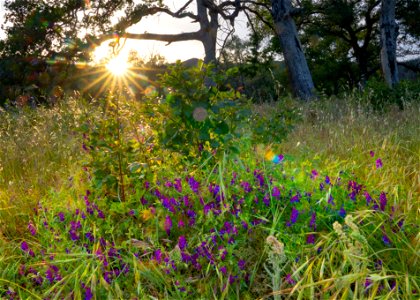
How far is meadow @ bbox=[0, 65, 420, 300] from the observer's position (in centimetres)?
225

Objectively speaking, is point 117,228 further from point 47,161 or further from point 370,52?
point 370,52

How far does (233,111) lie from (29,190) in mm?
2013

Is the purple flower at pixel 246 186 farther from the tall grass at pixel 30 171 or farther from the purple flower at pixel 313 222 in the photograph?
the tall grass at pixel 30 171

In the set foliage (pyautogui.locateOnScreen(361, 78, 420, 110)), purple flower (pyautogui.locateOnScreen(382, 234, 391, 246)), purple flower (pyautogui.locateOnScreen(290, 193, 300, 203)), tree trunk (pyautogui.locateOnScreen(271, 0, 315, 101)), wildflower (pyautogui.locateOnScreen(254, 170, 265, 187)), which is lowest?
purple flower (pyautogui.locateOnScreen(382, 234, 391, 246))

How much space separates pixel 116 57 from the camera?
3.00 metres

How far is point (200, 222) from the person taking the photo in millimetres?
2664

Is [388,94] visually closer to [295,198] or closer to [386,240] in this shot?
[295,198]

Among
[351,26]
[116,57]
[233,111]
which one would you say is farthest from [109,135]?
[351,26]

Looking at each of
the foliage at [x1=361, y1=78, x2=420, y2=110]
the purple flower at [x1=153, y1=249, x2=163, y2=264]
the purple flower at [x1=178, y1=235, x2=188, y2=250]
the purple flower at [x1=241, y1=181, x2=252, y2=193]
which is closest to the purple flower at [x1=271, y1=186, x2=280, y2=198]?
the purple flower at [x1=241, y1=181, x2=252, y2=193]

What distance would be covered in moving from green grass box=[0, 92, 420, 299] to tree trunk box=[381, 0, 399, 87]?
9537mm

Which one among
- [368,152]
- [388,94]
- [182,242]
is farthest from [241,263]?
[388,94]

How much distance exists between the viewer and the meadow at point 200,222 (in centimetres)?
225

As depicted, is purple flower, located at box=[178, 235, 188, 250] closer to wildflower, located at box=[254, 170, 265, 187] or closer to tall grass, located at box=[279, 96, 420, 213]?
wildflower, located at box=[254, 170, 265, 187]

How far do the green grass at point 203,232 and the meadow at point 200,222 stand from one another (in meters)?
0.01
